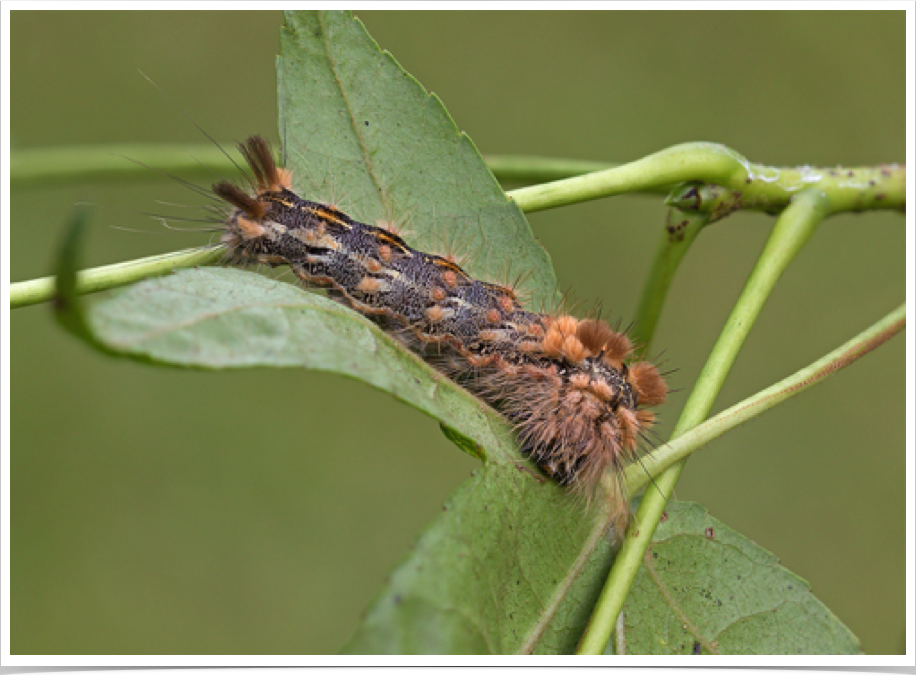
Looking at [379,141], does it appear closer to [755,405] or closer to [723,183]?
[723,183]

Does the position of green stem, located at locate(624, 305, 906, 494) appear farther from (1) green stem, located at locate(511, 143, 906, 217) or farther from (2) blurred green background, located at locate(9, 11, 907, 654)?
(2) blurred green background, located at locate(9, 11, 907, 654)

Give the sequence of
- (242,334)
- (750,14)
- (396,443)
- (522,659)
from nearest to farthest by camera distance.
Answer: (242,334)
(522,659)
(396,443)
(750,14)

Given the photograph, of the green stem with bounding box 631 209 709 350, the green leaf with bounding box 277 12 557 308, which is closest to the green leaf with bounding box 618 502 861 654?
the green stem with bounding box 631 209 709 350

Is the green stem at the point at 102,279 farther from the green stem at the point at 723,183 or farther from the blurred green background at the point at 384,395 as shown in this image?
A: the blurred green background at the point at 384,395

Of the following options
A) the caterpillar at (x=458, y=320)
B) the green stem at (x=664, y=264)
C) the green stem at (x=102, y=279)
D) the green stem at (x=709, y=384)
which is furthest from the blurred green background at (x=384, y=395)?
the green stem at (x=102, y=279)

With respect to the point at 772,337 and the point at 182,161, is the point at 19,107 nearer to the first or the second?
the point at 182,161

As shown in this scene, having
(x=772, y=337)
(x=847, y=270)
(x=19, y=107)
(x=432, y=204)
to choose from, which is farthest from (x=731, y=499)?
(x=19, y=107)
